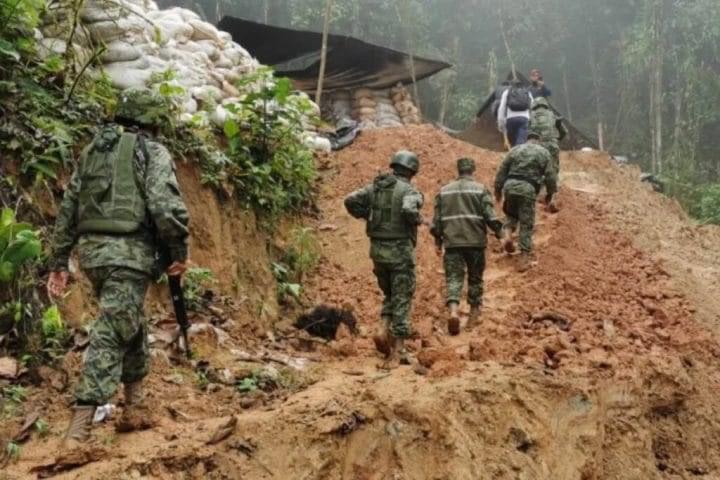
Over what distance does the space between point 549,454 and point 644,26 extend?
2389 cm

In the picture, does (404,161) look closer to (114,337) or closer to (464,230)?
(464,230)

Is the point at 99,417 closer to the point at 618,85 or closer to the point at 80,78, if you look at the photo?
the point at 80,78

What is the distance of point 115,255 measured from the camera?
11.7ft

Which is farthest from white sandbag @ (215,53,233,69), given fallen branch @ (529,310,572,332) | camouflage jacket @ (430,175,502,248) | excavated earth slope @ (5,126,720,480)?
fallen branch @ (529,310,572,332)

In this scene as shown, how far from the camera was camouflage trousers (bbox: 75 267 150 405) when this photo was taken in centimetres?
343

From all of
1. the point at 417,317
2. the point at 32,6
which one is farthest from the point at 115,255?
the point at 417,317

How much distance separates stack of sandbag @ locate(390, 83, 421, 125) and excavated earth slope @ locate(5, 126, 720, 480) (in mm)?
7406

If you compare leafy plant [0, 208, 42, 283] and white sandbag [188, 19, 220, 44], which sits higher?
white sandbag [188, 19, 220, 44]

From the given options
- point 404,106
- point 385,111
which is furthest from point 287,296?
point 404,106

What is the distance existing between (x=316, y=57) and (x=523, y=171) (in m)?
8.70

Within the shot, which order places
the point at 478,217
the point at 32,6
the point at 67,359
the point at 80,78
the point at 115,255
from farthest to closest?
the point at 478,217
the point at 80,78
the point at 32,6
the point at 67,359
the point at 115,255

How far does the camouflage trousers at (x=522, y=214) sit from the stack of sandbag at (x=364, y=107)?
724 centimetres

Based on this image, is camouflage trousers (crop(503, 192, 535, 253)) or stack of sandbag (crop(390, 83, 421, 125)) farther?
stack of sandbag (crop(390, 83, 421, 125))

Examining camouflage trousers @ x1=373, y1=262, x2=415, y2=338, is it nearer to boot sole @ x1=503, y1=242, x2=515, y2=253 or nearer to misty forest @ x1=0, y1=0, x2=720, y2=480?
misty forest @ x1=0, y1=0, x2=720, y2=480
